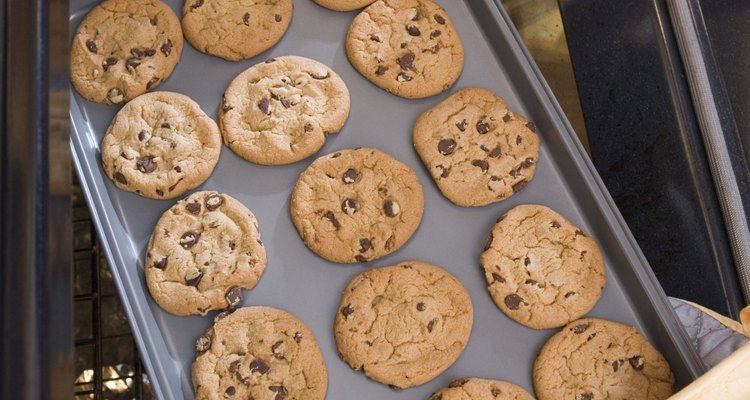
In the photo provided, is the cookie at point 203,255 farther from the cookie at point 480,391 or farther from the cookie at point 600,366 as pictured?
the cookie at point 600,366

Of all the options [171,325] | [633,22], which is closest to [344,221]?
[171,325]

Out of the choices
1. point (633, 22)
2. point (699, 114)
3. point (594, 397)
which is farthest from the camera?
point (633, 22)

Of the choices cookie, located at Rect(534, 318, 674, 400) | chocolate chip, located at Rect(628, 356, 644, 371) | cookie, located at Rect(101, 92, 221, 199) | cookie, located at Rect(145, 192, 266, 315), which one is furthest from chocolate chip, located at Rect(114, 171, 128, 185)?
chocolate chip, located at Rect(628, 356, 644, 371)

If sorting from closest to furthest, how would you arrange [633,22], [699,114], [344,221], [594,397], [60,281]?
[60,281] → [594,397] → [344,221] → [699,114] → [633,22]

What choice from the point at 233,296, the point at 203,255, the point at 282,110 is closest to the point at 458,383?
the point at 233,296

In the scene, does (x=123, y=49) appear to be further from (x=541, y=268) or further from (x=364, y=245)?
(x=541, y=268)

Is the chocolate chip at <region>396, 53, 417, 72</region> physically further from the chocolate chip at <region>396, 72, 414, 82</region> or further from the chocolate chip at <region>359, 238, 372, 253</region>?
the chocolate chip at <region>359, 238, 372, 253</region>

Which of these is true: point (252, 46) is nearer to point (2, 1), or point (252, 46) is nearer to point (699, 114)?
point (2, 1)
